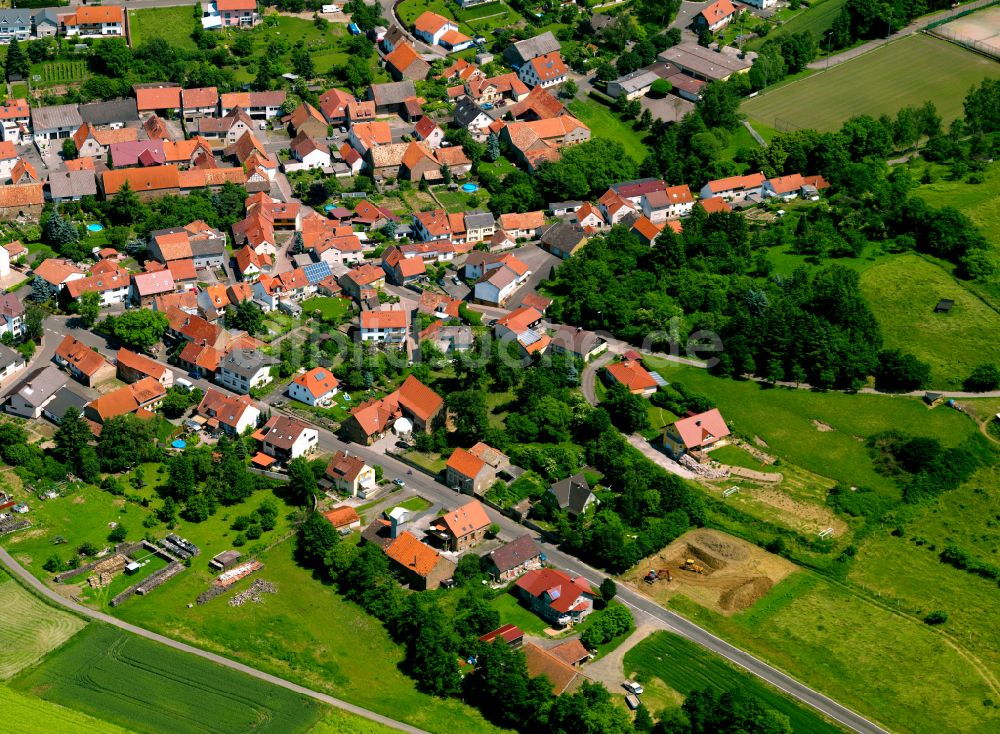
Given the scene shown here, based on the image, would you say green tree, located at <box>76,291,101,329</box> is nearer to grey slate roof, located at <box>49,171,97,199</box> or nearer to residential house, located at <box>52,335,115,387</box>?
residential house, located at <box>52,335,115,387</box>

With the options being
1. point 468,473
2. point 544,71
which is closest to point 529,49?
point 544,71

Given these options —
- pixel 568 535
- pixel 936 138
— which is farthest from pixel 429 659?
pixel 936 138

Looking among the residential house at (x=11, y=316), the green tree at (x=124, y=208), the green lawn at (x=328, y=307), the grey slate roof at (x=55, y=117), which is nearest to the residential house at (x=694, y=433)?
the green lawn at (x=328, y=307)

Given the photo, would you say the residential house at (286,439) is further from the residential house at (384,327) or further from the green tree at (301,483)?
the residential house at (384,327)

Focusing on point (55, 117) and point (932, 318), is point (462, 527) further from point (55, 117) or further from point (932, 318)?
point (55, 117)

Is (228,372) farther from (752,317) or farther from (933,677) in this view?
(933,677)

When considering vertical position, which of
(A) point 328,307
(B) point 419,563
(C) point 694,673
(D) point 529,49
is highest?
(D) point 529,49
